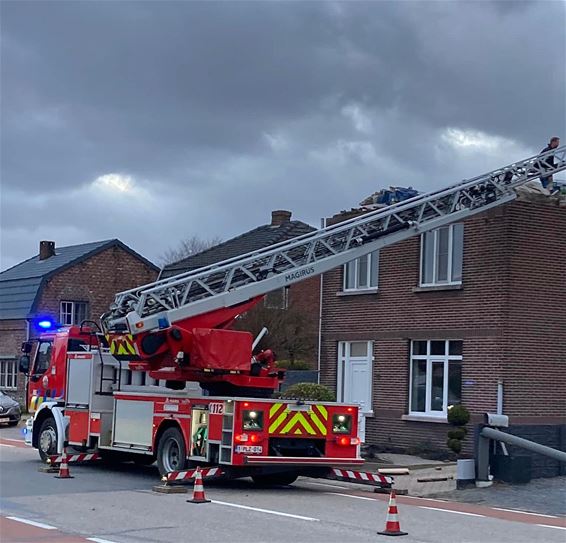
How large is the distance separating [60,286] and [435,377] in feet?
73.5

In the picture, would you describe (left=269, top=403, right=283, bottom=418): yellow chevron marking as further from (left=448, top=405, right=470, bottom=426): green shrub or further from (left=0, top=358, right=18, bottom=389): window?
(left=0, top=358, right=18, bottom=389): window

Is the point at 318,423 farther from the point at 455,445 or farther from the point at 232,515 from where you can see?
the point at 455,445

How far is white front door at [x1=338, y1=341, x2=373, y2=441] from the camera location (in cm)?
2529

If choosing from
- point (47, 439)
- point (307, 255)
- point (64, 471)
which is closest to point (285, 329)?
point (47, 439)

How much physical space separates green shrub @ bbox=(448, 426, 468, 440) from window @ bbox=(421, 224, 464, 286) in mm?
3405

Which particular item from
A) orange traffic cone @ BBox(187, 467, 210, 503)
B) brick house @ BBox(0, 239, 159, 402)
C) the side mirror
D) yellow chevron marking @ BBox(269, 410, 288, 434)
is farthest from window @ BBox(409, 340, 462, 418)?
brick house @ BBox(0, 239, 159, 402)

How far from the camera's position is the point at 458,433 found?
2195cm

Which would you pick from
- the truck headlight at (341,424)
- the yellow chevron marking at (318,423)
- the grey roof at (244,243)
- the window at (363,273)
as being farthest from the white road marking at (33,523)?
the grey roof at (244,243)

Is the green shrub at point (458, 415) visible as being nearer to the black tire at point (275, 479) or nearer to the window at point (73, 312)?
the black tire at point (275, 479)

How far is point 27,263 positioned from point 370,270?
2504 cm

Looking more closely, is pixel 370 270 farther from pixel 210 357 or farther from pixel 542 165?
pixel 210 357

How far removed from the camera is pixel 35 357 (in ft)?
68.4

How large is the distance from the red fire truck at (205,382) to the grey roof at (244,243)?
51.6 ft

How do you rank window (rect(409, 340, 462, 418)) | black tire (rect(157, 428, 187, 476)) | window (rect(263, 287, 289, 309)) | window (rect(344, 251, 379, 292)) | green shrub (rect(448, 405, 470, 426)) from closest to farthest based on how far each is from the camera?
black tire (rect(157, 428, 187, 476)) → green shrub (rect(448, 405, 470, 426)) → window (rect(409, 340, 462, 418)) → window (rect(344, 251, 379, 292)) → window (rect(263, 287, 289, 309))
